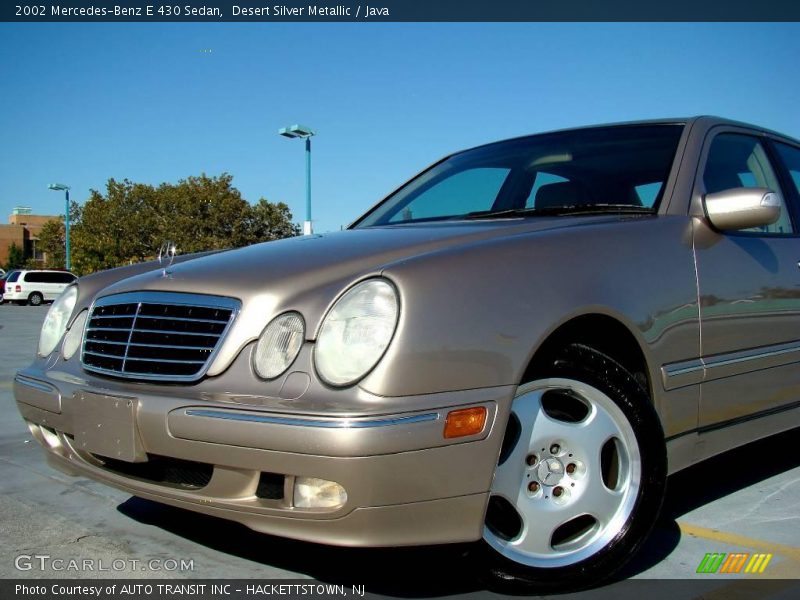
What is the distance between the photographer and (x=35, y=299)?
32.8 meters

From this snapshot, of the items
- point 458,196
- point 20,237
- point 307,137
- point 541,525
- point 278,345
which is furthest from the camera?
point 20,237

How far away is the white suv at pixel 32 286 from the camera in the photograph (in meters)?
32.3

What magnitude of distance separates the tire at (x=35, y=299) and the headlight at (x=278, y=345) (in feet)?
112

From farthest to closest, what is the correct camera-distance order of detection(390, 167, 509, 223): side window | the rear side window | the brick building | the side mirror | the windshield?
1. the brick building
2. the rear side window
3. detection(390, 167, 509, 223): side window
4. the windshield
5. the side mirror

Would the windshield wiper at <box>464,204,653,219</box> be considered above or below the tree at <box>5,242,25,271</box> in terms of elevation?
above

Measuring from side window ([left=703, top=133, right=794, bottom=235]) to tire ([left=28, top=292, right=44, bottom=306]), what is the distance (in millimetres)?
33759

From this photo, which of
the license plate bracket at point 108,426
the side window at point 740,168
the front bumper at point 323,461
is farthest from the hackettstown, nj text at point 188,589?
the side window at point 740,168

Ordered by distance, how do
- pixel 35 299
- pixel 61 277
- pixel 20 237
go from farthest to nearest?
pixel 20 237
pixel 61 277
pixel 35 299

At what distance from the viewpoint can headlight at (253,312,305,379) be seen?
211 centimetres

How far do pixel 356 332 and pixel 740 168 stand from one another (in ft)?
7.57

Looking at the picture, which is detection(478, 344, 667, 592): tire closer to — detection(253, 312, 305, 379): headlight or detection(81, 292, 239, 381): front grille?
detection(253, 312, 305, 379): headlight

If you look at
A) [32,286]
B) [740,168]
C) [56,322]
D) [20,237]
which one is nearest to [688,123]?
[740,168]

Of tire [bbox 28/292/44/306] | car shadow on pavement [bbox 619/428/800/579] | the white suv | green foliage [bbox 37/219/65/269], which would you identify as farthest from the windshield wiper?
green foliage [bbox 37/219/65/269]

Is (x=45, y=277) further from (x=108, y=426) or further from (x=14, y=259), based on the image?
(x=14, y=259)
